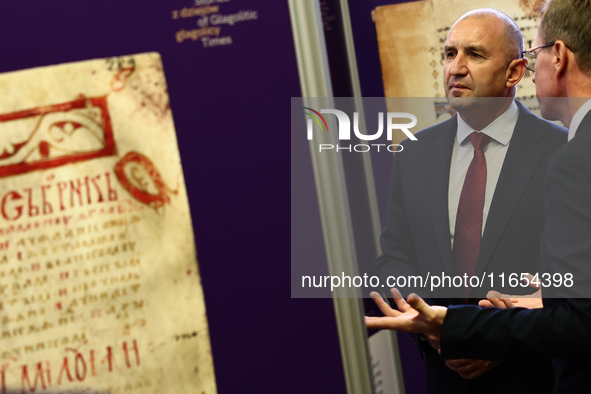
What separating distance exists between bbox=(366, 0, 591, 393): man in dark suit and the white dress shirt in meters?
0.12

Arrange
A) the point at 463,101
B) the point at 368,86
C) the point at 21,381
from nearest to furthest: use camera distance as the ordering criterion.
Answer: the point at 21,381 → the point at 463,101 → the point at 368,86

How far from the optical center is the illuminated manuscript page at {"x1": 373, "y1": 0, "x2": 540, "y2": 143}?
133 cm

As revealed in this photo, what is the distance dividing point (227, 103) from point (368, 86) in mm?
366

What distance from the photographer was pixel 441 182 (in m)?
1.27

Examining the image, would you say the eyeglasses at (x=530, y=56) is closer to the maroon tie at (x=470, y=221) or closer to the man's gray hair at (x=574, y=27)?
the man's gray hair at (x=574, y=27)

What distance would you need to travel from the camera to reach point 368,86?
1346 mm

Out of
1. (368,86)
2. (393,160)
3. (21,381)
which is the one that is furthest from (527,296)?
(21,381)

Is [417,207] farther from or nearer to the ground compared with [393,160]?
nearer to the ground

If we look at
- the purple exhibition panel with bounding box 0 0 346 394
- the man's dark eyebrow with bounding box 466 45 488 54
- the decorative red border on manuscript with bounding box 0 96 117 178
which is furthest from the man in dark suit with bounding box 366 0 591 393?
the decorative red border on manuscript with bounding box 0 96 117 178

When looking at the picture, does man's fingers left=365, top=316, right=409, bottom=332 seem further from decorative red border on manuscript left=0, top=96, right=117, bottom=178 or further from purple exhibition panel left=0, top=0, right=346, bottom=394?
decorative red border on manuscript left=0, top=96, right=117, bottom=178

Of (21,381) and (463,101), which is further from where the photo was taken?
(463,101)

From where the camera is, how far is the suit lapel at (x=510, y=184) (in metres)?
1.16

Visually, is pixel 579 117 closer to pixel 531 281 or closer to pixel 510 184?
pixel 510 184

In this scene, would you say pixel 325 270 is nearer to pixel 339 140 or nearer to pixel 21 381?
pixel 339 140
